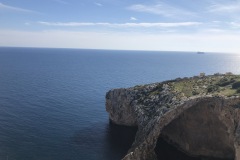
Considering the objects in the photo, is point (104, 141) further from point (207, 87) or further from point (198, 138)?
point (207, 87)

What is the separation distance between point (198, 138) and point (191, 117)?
4.92 metres

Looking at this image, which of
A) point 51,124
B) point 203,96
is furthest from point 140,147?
point 51,124

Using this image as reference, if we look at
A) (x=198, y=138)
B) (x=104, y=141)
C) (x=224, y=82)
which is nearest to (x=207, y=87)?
(x=224, y=82)

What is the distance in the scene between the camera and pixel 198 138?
62.0 meters

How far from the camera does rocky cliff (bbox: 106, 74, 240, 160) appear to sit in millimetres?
52500

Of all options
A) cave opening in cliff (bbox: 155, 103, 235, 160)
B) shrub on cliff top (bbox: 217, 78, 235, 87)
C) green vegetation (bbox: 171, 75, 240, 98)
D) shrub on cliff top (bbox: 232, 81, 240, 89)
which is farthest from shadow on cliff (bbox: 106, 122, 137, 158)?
shrub on cliff top (bbox: 232, 81, 240, 89)

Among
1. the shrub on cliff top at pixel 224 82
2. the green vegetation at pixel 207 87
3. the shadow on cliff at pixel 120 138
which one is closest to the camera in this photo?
the green vegetation at pixel 207 87

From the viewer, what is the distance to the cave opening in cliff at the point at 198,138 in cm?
5800

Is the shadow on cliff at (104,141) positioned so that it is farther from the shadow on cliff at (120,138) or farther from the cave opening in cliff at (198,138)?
the cave opening in cliff at (198,138)

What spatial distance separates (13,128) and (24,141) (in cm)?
958

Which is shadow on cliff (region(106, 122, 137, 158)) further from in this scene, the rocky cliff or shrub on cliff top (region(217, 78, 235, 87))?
shrub on cliff top (region(217, 78, 235, 87))

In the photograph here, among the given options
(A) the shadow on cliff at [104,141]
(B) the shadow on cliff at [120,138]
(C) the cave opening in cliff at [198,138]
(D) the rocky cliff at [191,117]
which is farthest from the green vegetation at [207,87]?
(A) the shadow on cliff at [104,141]

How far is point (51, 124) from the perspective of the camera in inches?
3009

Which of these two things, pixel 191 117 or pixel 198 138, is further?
pixel 198 138
